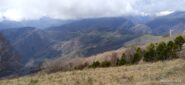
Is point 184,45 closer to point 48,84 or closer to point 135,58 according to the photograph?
point 135,58

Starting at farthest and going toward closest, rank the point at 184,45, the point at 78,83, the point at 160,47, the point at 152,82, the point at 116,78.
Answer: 1. the point at 184,45
2. the point at 160,47
3. the point at 116,78
4. the point at 78,83
5. the point at 152,82

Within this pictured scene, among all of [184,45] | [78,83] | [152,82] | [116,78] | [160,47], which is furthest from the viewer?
[184,45]

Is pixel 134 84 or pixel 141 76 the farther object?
pixel 141 76

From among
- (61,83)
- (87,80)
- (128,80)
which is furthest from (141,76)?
(61,83)

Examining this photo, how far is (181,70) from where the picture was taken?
29.6 meters

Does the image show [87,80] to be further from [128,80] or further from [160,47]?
[160,47]

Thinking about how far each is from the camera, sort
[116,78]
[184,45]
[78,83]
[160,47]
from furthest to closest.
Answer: [184,45] → [160,47] → [116,78] → [78,83]

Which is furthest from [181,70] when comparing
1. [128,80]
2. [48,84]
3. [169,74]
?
[48,84]

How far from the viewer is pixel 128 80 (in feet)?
88.6

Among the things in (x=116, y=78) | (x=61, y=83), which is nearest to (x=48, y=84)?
(x=61, y=83)

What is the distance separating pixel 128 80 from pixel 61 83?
4474mm

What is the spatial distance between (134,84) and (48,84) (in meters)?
6.19

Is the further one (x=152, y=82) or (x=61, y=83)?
(x=61, y=83)

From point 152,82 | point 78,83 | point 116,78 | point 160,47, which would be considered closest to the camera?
point 152,82
